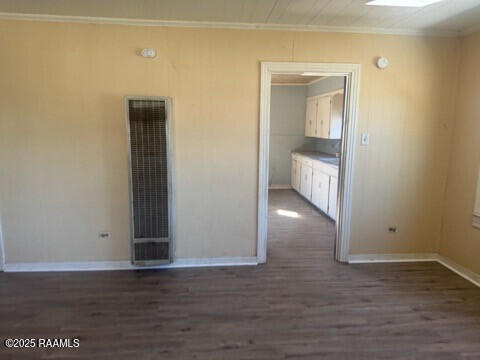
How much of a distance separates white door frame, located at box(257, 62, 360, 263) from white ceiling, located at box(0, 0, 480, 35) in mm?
373

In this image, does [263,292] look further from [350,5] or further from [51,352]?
[350,5]

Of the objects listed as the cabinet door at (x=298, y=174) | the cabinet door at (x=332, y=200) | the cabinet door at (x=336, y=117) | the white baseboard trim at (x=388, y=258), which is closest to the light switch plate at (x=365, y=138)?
the white baseboard trim at (x=388, y=258)

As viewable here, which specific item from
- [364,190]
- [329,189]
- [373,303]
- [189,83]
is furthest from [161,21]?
[329,189]

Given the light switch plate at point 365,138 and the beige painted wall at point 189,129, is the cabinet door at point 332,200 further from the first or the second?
the light switch plate at point 365,138

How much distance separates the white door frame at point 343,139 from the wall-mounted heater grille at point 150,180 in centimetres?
93

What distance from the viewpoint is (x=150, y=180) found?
3176mm

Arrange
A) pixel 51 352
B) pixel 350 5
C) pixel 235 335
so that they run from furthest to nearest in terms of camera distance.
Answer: pixel 350 5, pixel 235 335, pixel 51 352

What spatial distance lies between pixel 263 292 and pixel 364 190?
153 centimetres

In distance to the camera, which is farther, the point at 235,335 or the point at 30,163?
the point at 30,163

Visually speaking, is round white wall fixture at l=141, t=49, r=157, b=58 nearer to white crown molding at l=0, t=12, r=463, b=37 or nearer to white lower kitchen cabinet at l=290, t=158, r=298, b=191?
white crown molding at l=0, t=12, r=463, b=37

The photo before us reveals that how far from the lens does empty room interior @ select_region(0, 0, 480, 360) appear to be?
2.83 metres

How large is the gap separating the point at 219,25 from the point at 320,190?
3.38 metres

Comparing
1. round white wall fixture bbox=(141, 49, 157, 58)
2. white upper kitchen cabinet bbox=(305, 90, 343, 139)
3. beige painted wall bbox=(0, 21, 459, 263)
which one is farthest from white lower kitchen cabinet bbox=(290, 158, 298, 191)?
round white wall fixture bbox=(141, 49, 157, 58)

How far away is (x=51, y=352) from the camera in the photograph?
2.19 m
